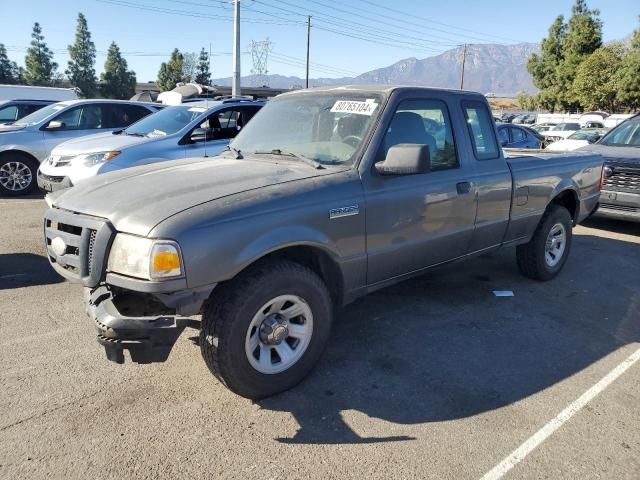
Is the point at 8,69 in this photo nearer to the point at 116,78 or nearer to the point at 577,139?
the point at 116,78

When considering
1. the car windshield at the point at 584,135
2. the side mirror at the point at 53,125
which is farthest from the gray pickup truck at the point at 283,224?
the car windshield at the point at 584,135

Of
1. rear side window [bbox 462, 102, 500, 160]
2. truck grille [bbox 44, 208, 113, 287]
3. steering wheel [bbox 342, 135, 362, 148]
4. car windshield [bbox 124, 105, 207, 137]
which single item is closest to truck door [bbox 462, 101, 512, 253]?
rear side window [bbox 462, 102, 500, 160]

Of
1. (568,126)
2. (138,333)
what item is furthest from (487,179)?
(568,126)

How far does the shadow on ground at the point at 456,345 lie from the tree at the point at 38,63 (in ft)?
236

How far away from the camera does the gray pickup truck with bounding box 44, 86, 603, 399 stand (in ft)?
8.82

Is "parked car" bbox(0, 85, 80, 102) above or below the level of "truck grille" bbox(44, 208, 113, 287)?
above

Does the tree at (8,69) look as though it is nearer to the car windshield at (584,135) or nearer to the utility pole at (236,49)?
the utility pole at (236,49)

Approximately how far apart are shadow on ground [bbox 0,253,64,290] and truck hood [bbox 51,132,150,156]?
2.28 metres

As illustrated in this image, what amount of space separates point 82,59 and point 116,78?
9.98 m

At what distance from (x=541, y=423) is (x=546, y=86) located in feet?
173

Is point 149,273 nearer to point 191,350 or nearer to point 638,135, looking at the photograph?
point 191,350

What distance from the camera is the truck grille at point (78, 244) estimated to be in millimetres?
2725

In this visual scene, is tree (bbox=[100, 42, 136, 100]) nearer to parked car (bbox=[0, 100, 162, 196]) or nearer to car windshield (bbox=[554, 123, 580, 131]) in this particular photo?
car windshield (bbox=[554, 123, 580, 131])

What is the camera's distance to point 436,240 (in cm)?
403
